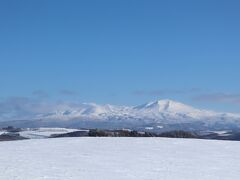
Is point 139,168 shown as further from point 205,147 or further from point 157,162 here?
point 205,147

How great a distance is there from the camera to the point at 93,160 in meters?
30.7

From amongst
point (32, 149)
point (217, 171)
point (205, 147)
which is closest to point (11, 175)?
point (217, 171)

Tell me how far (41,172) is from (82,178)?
231cm

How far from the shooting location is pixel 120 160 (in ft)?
103

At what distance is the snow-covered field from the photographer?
24453 millimetres

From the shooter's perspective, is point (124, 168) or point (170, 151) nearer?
point (124, 168)

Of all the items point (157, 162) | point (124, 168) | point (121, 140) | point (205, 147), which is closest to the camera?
point (124, 168)

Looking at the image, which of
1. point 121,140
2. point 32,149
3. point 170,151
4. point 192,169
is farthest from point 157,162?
point 121,140

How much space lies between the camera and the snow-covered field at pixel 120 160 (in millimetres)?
24453

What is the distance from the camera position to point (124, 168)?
2748 centimetres

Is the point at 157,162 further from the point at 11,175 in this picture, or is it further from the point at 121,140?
the point at 121,140

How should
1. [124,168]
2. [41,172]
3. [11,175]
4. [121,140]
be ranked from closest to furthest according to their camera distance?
[11,175]
[41,172]
[124,168]
[121,140]

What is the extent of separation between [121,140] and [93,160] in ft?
47.7

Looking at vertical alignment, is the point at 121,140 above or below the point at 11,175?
above
